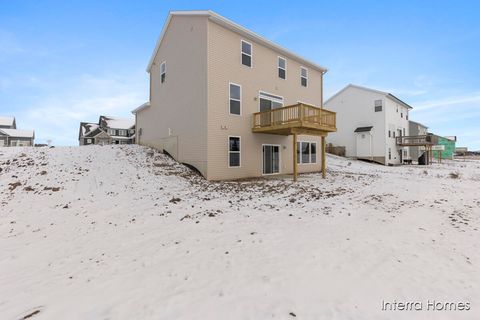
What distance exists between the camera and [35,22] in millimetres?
13500

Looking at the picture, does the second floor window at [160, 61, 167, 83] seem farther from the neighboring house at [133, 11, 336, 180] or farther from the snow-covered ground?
the snow-covered ground

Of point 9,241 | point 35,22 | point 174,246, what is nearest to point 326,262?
point 174,246

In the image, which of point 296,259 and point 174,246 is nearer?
point 296,259

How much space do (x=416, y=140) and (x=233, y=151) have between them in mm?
27755

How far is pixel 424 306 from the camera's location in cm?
293

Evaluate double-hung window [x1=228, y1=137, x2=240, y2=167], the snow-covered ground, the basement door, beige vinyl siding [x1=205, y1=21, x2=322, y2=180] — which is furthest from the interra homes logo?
the basement door

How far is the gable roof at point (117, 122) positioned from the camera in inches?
1873

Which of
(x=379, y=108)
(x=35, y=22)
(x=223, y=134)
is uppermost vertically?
(x=35, y=22)

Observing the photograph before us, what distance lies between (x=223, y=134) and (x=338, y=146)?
74.1 feet

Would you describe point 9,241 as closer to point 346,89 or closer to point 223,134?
point 223,134

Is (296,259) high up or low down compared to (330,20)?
down

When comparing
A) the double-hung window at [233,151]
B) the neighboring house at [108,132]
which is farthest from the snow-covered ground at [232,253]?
the neighboring house at [108,132]

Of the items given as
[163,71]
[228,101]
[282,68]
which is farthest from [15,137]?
[282,68]

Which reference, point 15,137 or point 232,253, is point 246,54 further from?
point 15,137
